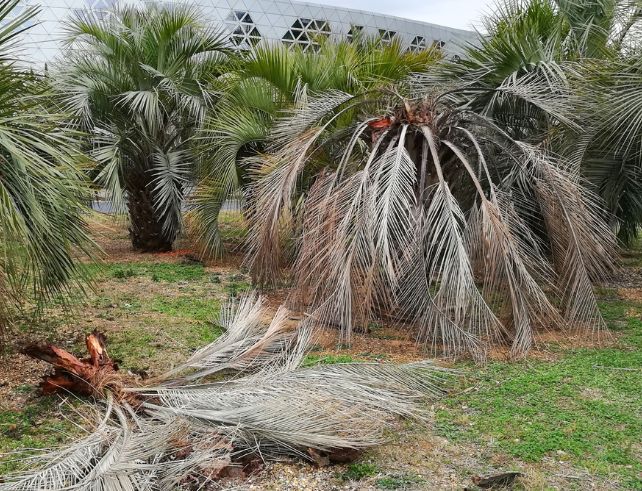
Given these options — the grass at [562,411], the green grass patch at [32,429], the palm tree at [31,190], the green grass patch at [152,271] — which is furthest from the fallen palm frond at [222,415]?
the green grass patch at [152,271]

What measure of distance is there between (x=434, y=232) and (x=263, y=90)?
14.6 feet

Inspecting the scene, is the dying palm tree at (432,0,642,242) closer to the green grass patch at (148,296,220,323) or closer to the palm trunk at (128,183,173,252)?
the green grass patch at (148,296,220,323)

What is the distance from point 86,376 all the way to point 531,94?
518 centimetres

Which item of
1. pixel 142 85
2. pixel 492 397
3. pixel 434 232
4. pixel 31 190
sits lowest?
pixel 492 397

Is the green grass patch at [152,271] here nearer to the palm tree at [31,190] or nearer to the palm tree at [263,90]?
the palm tree at [263,90]

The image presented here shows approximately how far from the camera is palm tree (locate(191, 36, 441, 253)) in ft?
32.3

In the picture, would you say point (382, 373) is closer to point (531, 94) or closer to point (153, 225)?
point (531, 94)

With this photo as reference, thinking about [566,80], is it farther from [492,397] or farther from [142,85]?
[142,85]

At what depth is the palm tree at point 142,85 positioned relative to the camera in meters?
10.6

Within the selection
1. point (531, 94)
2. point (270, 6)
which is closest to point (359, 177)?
point (531, 94)

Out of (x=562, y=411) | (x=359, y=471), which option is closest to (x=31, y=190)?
(x=359, y=471)

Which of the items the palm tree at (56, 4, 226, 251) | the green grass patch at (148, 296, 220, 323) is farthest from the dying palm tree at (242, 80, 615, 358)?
the palm tree at (56, 4, 226, 251)

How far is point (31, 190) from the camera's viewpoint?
4.80 meters

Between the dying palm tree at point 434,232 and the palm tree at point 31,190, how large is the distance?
212 centimetres
